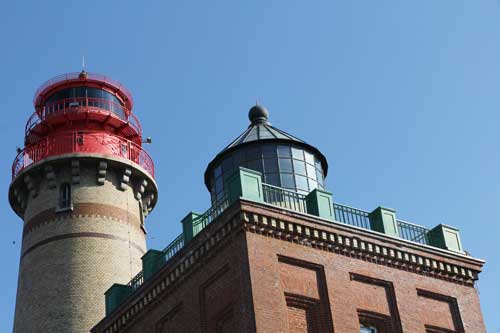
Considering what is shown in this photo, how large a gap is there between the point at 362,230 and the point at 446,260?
3.29 metres

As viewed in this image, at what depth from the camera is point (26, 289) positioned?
36.0 meters

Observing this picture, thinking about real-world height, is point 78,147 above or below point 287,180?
above

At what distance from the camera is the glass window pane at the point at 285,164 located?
97.4 feet

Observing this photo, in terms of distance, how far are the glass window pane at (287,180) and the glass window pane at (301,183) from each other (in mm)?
186

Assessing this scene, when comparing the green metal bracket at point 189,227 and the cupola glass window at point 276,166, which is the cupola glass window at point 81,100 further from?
the green metal bracket at point 189,227

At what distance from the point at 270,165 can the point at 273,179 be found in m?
0.62

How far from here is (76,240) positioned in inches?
1410

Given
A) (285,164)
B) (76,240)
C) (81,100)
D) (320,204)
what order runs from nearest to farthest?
(320,204) → (285,164) → (76,240) → (81,100)

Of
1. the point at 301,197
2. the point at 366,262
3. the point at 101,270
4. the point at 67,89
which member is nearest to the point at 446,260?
the point at 366,262

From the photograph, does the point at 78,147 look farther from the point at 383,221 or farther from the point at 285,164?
the point at 383,221

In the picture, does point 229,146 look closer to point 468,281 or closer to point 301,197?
point 301,197

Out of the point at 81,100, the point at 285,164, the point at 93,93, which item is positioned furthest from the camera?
the point at 93,93

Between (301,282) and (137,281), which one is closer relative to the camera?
(301,282)

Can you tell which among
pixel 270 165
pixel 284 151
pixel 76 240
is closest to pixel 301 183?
pixel 270 165
